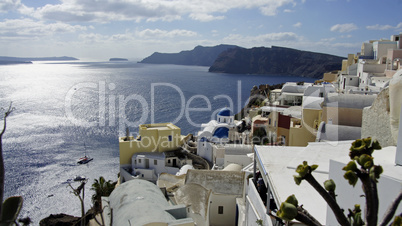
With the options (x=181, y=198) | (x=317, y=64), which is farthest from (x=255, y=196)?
(x=317, y=64)

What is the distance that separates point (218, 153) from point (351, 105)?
12.8 metres

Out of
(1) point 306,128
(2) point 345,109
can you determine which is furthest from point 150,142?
(2) point 345,109

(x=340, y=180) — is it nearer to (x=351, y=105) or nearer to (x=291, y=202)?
(x=291, y=202)

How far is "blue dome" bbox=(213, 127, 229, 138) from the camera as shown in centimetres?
3095

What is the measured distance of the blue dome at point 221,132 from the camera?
3095cm

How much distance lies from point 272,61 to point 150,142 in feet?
552

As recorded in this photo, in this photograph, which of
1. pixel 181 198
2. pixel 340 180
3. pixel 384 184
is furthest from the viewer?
pixel 181 198

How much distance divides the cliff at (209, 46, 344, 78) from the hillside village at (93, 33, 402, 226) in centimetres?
13530

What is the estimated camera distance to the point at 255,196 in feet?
32.6

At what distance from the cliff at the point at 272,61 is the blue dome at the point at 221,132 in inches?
5553

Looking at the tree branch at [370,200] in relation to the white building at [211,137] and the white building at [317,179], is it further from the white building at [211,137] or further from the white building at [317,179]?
the white building at [211,137]

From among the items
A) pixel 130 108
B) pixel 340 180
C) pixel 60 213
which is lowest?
pixel 60 213

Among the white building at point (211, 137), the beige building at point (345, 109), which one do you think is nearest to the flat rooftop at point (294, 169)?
the beige building at point (345, 109)

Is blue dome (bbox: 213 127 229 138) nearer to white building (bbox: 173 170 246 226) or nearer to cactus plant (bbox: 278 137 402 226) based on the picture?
white building (bbox: 173 170 246 226)
